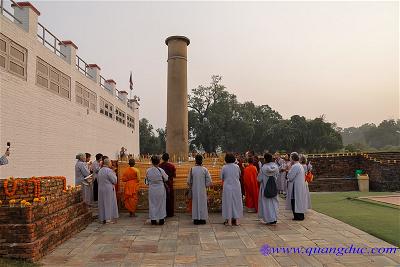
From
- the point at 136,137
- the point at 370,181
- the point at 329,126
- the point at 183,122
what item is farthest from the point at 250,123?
the point at 183,122

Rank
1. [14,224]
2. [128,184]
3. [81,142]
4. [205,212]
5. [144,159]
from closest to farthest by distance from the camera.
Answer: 1. [14,224]
2. [205,212]
3. [128,184]
4. [144,159]
5. [81,142]

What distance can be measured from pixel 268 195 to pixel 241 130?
37425 mm

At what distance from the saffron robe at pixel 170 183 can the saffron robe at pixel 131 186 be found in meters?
0.74

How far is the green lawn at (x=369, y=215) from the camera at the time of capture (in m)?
6.96

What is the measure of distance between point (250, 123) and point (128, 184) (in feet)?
124

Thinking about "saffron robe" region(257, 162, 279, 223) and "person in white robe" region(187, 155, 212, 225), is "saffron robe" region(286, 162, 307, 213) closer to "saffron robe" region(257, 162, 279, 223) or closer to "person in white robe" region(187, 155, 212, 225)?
"saffron robe" region(257, 162, 279, 223)

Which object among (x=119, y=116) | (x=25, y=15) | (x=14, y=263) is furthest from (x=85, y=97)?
(x=14, y=263)

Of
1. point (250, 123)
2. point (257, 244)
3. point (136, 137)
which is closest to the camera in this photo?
point (257, 244)

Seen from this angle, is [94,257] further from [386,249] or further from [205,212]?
[386,249]

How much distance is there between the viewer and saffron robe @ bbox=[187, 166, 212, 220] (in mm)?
8312

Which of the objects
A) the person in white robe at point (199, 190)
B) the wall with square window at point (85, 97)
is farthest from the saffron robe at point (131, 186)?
the wall with square window at point (85, 97)

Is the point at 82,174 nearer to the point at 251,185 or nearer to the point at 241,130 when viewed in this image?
the point at 251,185

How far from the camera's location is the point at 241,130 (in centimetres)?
4528

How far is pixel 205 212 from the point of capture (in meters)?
8.33
